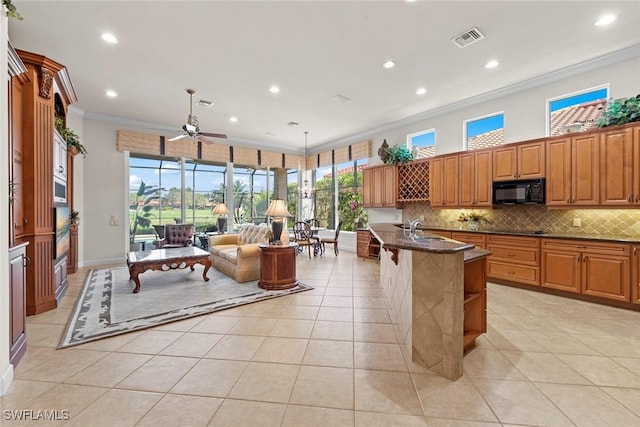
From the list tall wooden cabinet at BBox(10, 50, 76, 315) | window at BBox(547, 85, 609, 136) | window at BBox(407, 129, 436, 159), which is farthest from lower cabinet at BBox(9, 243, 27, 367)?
window at BBox(547, 85, 609, 136)

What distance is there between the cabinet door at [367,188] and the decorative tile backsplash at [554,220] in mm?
1667

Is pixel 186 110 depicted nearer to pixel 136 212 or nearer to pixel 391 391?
pixel 136 212

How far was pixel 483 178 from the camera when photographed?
484cm

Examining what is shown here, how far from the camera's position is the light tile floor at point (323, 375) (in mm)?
1685

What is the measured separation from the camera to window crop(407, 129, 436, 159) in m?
6.12

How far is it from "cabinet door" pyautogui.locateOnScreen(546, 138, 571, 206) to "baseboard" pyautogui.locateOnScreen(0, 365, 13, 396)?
621 centimetres

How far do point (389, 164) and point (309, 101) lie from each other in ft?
7.94

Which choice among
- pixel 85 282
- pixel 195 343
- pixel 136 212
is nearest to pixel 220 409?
pixel 195 343

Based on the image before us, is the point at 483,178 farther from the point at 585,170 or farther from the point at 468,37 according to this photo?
the point at 468,37

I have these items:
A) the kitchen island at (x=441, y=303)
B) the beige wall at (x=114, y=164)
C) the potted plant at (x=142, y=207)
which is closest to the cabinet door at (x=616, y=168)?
the beige wall at (x=114, y=164)

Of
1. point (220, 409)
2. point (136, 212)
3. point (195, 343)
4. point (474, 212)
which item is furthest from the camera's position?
point (136, 212)

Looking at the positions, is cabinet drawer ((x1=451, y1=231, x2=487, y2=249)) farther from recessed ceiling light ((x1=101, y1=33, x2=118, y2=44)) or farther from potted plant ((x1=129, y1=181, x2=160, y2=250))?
potted plant ((x1=129, y1=181, x2=160, y2=250))

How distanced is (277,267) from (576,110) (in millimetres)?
5195

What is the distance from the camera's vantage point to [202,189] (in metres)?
7.67
